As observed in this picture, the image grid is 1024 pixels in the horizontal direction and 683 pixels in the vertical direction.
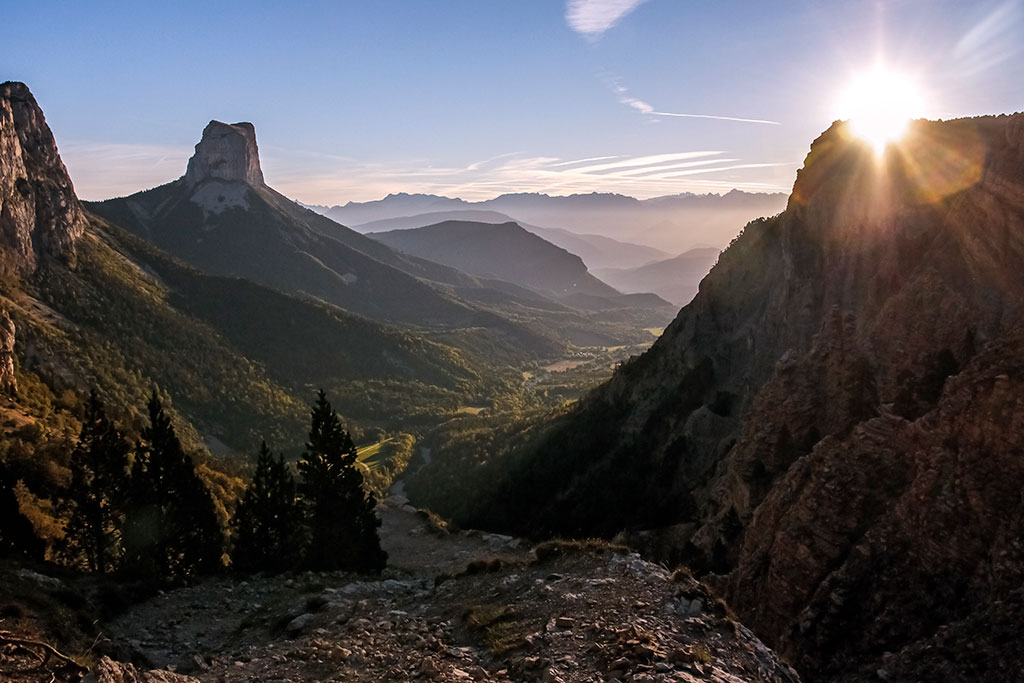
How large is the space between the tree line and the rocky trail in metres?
8.11

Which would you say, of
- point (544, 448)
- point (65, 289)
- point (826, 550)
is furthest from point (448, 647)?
point (65, 289)

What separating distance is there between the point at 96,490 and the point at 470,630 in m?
27.0

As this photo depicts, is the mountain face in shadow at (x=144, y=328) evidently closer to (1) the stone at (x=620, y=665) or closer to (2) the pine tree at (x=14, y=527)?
(2) the pine tree at (x=14, y=527)

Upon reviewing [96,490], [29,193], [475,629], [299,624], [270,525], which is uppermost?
[29,193]

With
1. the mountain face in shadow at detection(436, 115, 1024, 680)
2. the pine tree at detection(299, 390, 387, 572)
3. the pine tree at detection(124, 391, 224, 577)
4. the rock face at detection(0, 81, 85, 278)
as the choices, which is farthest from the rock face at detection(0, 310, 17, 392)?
the mountain face in shadow at detection(436, 115, 1024, 680)

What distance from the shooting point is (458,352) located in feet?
611

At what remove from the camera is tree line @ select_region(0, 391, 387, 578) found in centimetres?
3278

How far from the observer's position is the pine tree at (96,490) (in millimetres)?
32844

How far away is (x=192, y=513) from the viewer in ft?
115

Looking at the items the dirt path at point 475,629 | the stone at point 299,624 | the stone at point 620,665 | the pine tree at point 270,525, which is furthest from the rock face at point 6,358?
the stone at point 620,665

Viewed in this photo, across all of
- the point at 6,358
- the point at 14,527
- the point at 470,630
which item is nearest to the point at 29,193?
the point at 6,358

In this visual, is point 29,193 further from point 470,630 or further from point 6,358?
point 470,630

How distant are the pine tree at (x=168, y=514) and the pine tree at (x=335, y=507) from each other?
246 inches

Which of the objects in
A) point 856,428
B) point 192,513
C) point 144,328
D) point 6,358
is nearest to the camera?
point 856,428
